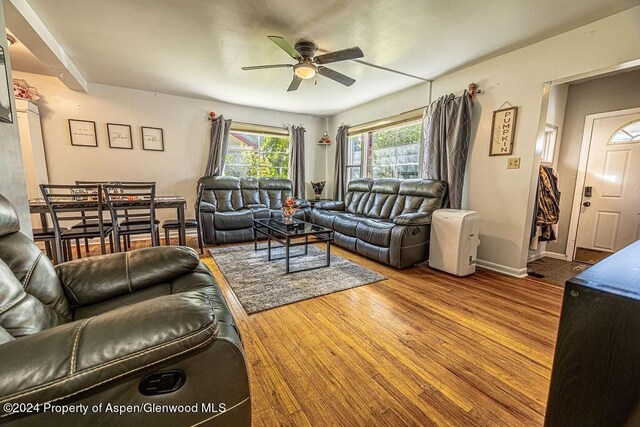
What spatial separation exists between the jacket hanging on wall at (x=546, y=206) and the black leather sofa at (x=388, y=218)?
1.10m

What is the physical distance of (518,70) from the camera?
2.79 metres

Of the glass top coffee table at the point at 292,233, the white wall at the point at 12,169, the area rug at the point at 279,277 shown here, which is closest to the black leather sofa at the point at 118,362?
the white wall at the point at 12,169

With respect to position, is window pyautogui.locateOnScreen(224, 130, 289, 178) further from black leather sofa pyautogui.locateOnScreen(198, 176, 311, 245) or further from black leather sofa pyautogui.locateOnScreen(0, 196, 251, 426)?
black leather sofa pyautogui.locateOnScreen(0, 196, 251, 426)

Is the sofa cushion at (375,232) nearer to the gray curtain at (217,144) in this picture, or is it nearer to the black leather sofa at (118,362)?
the black leather sofa at (118,362)

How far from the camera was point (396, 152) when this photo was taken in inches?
182

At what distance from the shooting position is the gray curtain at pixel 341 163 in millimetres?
5340

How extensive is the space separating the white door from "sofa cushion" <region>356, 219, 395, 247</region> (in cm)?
267

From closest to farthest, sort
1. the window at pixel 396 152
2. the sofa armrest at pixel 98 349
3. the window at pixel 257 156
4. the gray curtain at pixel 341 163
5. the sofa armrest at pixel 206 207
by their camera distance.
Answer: the sofa armrest at pixel 98 349 < the sofa armrest at pixel 206 207 < the window at pixel 396 152 < the window at pixel 257 156 < the gray curtain at pixel 341 163

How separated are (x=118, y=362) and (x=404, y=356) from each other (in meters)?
1.51

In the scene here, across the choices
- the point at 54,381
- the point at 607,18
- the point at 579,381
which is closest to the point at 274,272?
the point at 54,381

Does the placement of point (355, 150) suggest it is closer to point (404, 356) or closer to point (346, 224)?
point (346, 224)

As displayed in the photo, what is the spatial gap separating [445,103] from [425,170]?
0.89 m

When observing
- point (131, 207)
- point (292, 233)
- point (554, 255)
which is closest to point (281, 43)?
point (292, 233)

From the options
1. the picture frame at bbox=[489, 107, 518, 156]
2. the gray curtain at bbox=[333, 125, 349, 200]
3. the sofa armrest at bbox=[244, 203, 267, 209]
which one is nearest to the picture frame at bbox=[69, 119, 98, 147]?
the sofa armrest at bbox=[244, 203, 267, 209]
